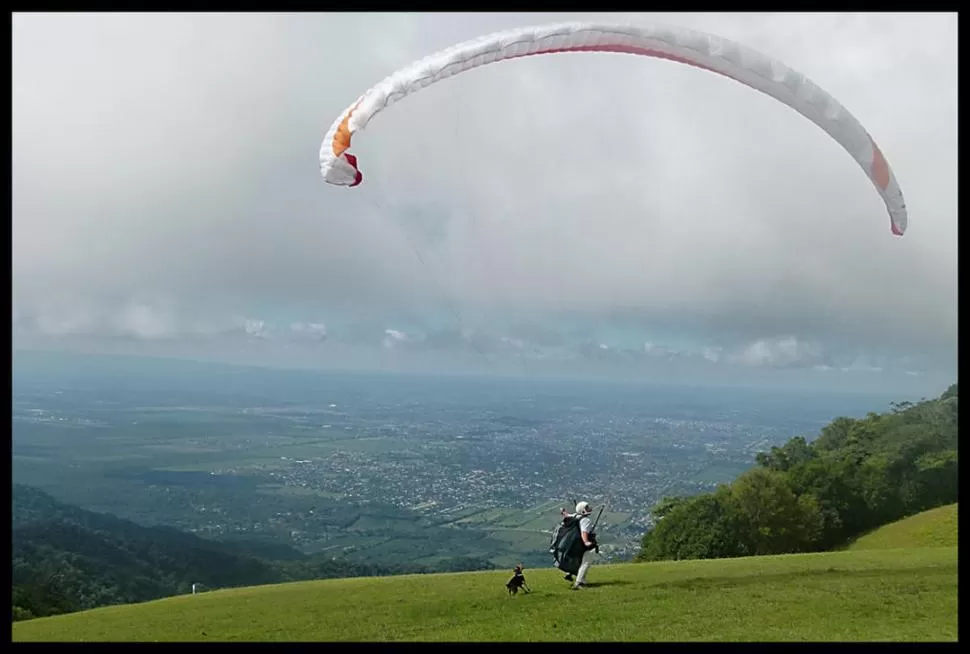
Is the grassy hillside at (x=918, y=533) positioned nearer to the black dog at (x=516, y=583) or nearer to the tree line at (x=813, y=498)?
the tree line at (x=813, y=498)

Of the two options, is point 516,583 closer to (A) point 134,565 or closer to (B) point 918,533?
(B) point 918,533

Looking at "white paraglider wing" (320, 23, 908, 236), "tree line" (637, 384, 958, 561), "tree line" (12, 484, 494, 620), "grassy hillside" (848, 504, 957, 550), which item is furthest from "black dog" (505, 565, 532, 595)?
"tree line" (12, 484, 494, 620)

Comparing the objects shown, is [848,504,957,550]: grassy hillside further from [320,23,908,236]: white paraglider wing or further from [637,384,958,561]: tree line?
[320,23,908,236]: white paraglider wing

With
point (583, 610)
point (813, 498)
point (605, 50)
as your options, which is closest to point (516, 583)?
point (583, 610)

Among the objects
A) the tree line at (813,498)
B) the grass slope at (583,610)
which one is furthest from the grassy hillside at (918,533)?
the grass slope at (583,610)

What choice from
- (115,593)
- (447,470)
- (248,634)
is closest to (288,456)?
(447,470)

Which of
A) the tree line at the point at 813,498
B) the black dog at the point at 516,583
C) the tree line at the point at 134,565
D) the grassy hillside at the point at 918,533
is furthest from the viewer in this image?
the tree line at the point at 134,565
